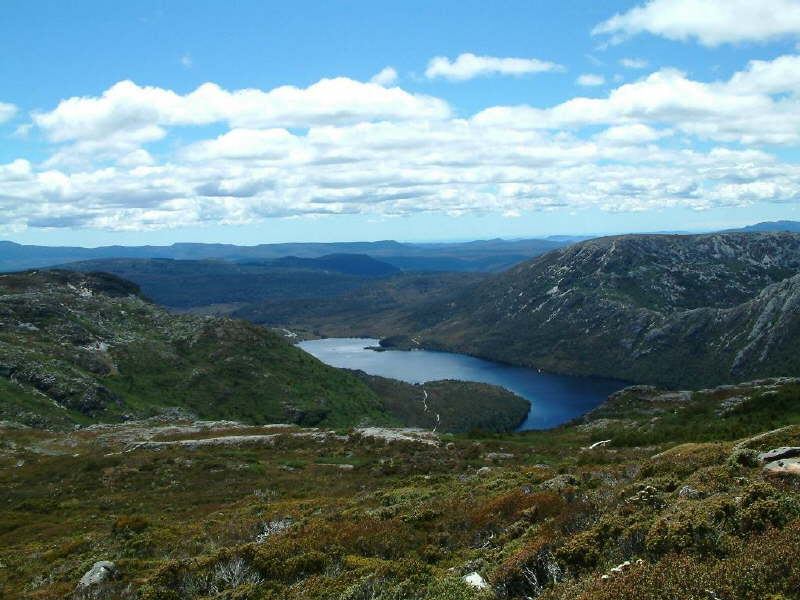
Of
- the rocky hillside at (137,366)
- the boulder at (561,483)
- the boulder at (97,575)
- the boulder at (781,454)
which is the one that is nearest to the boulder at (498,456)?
the boulder at (561,483)

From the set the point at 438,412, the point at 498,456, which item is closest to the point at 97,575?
the point at 498,456

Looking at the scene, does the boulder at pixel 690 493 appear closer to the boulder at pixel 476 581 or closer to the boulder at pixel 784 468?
the boulder at pixel 784 468

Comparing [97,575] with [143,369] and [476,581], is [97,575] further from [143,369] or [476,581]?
[143,369]

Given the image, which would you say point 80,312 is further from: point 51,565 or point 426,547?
point 426,547

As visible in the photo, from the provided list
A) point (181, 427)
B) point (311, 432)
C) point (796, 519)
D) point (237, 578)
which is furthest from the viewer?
point (181, 427)

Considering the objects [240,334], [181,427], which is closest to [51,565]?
[181,427]

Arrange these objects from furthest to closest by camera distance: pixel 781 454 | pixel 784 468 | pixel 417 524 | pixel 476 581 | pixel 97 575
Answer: pixel 417 524, pixel 781 454, pixel 97 575, pixel 784 468, pixel 476 581

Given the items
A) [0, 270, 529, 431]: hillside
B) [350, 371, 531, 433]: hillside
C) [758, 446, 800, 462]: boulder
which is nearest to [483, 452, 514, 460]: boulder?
[758, 446, 800, 462]: boulder
